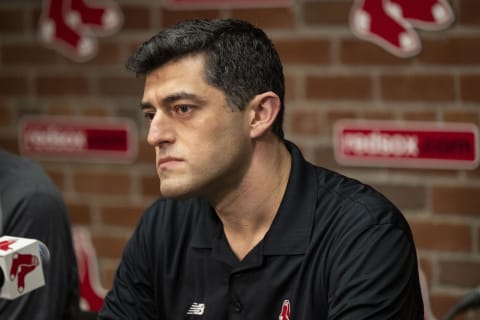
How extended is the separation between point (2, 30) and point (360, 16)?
125cm

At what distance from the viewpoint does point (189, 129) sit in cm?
157

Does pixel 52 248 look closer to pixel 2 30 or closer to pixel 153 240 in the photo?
pixel 153 240

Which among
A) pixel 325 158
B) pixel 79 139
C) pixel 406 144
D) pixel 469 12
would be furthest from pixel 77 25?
pixel 469 12

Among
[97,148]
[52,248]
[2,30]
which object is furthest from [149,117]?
[2,30]

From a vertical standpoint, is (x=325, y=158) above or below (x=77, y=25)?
below

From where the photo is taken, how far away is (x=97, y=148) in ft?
9.21

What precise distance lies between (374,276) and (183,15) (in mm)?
1398

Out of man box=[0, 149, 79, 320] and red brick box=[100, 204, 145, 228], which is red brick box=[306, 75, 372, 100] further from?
man box=[0, 149, 79, 320]

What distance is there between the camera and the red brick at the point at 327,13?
2426 mm

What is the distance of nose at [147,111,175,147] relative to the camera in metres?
1.56

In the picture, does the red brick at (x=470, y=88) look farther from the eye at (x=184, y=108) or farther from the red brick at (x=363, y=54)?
the eye at (x=184, y=108)

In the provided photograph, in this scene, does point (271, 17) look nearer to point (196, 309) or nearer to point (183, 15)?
point (183, 15)

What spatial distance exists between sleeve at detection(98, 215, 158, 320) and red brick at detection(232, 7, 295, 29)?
977 millimetres

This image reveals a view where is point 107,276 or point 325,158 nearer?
point 325,158
